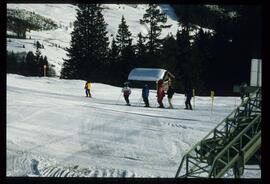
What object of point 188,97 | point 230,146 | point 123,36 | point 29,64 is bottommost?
point 230,146

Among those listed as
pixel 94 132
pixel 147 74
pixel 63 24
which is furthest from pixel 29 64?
pixel 147 74

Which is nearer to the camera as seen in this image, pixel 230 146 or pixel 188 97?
pixel 230 146

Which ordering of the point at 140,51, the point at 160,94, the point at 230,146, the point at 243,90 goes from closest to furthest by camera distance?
the point at 230,146
the point at 243,90
the point at 140,51
the point at 160,94

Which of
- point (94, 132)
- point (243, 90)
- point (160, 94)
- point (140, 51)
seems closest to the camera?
point (94, 132)

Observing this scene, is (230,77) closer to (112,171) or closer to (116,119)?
(116,119)

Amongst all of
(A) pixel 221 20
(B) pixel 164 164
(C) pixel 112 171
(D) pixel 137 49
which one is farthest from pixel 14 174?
(A) pixel 221 20

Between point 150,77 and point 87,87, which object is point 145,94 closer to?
point 150,77

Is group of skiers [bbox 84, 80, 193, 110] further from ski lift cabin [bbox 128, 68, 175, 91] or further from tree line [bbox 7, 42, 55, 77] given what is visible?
tree line [bbox 7, 42, 55, 77]

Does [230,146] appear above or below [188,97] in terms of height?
below
